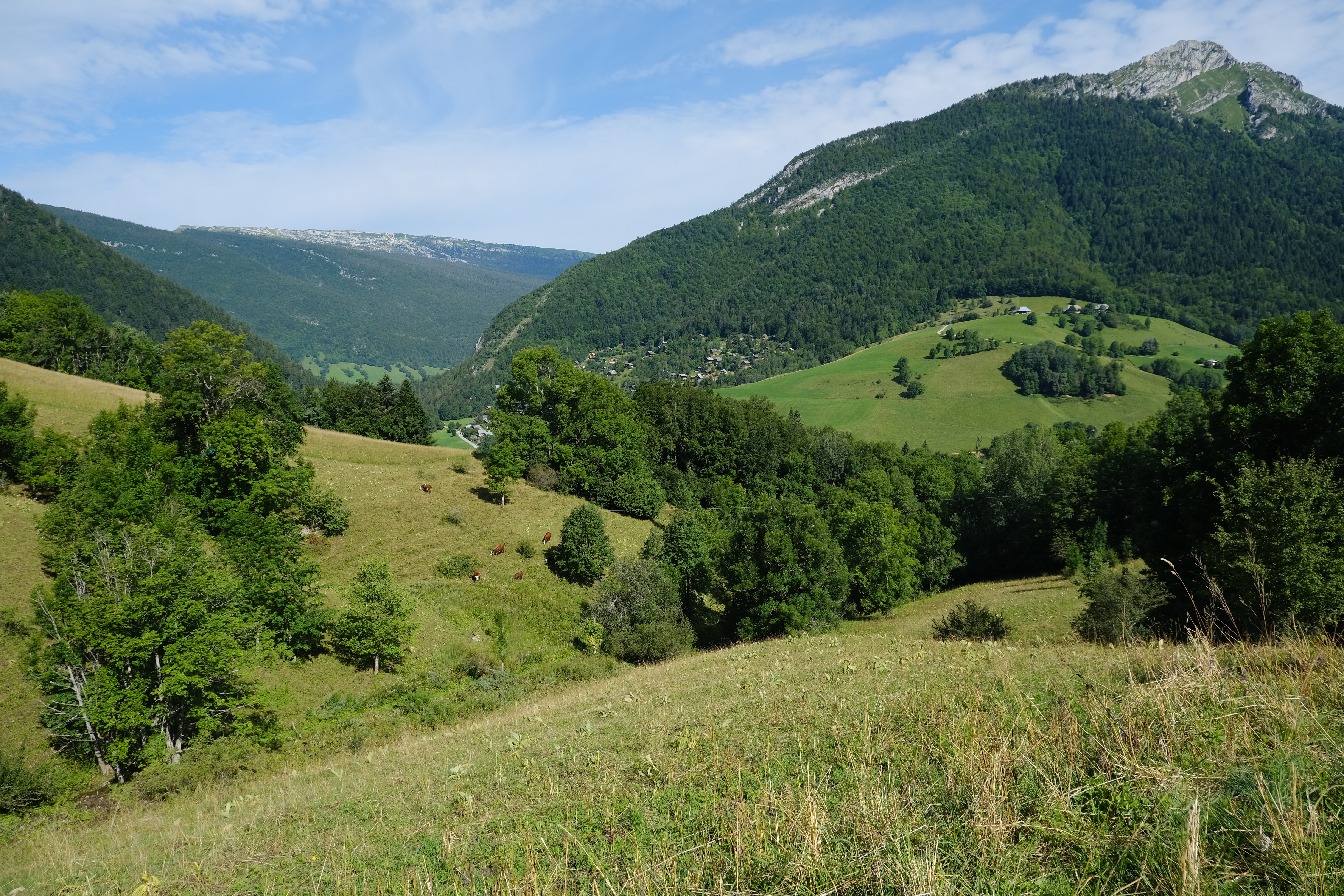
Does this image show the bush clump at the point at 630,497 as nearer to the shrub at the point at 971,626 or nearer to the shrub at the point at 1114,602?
the shrub at the point at 971,626

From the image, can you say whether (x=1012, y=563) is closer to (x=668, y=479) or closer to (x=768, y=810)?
(x=668, y=479)

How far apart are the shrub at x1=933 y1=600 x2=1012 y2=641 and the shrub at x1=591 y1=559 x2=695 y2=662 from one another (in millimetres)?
13187

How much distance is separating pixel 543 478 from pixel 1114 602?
4311 cm

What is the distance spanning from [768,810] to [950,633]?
22982 millimetres

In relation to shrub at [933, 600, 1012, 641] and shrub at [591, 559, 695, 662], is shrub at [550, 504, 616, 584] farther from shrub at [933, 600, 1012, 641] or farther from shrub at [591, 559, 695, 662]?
shrub at [933, 600, 1012, 641]

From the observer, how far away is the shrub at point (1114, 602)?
22328mm

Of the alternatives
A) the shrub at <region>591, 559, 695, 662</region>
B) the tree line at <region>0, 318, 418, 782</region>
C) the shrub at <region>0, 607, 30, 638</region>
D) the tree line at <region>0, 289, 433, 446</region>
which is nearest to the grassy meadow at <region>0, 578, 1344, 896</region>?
the tree line at <region>0, 318, 418, 782</region>

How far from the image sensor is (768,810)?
16.8ft

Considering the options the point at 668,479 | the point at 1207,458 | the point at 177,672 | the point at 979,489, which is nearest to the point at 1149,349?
the point at 979,489

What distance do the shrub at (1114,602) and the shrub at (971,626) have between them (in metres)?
2.95

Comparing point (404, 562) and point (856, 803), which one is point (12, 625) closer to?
point (404, 562)

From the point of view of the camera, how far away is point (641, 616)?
34.2 meters

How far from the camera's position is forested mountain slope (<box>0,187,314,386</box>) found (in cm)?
16838

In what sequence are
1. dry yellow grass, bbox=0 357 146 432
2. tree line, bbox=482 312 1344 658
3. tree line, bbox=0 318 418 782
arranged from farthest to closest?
dry yellow grass, bbox=0 357 146 432 → tree line, bbox=482 312 1344 658 → tree line, bbox=0 318 418 782
